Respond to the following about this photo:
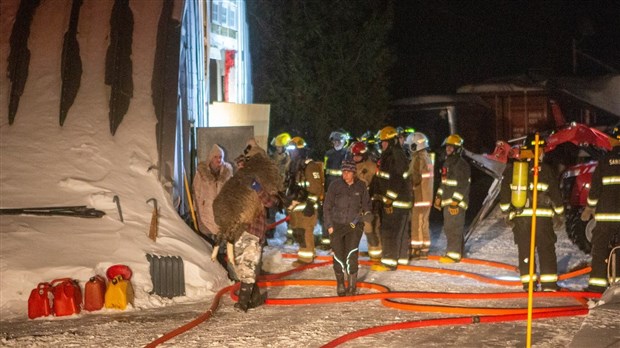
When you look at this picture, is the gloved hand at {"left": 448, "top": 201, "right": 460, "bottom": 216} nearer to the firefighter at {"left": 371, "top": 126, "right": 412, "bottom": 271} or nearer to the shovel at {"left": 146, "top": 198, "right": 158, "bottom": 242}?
the firefighter at {"left": 371, "top": 126, "right": 412, "bottom": 271}

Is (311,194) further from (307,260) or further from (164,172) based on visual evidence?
(164,172)

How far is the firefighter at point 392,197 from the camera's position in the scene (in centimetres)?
1217

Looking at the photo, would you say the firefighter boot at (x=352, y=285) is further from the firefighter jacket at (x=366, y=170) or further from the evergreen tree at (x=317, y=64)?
the evergreen tree at (x=317, y=64)

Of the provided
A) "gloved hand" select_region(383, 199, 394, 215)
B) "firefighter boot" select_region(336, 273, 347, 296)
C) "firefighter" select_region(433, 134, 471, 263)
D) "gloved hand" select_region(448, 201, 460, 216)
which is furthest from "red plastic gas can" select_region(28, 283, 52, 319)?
"gloved hand" select_region(448, 201, 460, 216)

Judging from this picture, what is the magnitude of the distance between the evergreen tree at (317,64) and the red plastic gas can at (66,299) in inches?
473

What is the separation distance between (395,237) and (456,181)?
144cm

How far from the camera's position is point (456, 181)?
1291 centimetres

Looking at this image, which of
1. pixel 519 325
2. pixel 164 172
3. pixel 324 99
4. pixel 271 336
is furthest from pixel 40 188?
pixel 324 99

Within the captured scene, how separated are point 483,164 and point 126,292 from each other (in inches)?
311

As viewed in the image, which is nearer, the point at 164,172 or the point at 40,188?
the point at 40,188

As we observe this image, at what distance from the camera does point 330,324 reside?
862 cm

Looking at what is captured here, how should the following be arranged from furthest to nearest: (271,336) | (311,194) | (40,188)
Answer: (311,194), (40,188), (271,336)

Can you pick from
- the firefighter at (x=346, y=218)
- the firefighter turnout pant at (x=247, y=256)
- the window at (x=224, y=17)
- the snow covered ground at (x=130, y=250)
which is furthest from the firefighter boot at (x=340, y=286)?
the window at (x=224, y=17)

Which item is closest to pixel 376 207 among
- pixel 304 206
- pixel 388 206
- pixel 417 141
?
pixel 388 206
